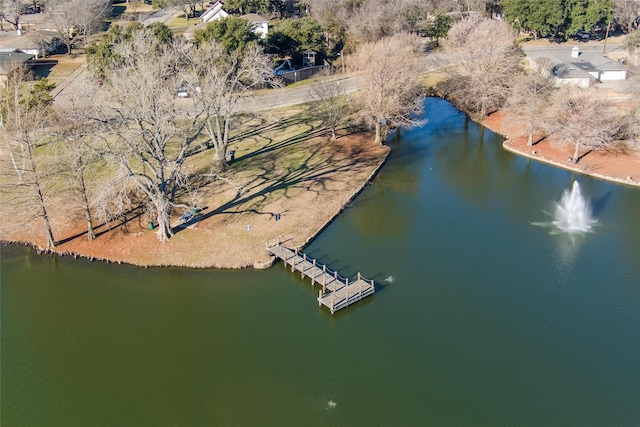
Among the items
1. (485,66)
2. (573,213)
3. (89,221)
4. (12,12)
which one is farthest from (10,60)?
(573,213)

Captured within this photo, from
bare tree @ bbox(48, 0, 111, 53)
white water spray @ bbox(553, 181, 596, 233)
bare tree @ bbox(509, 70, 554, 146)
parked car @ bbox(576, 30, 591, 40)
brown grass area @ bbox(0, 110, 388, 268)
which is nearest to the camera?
brown grass area @ bbox(0, 110, 388, 268)

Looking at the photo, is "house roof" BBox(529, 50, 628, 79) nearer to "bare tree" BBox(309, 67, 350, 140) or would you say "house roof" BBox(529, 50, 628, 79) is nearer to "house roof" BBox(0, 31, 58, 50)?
"bare tree" BBox(309, 67, 350, 140)

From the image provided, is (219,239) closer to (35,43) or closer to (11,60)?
(11,60)

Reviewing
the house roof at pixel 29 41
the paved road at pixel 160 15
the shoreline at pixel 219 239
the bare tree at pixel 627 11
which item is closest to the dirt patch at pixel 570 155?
the shoreline at pixel 219 239

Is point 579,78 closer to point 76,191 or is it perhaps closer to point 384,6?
point 384,6

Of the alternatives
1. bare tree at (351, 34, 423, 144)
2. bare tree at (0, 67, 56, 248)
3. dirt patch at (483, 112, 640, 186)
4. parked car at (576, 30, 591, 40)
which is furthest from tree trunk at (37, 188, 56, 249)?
parked car at (576, 30, 591, 40)
